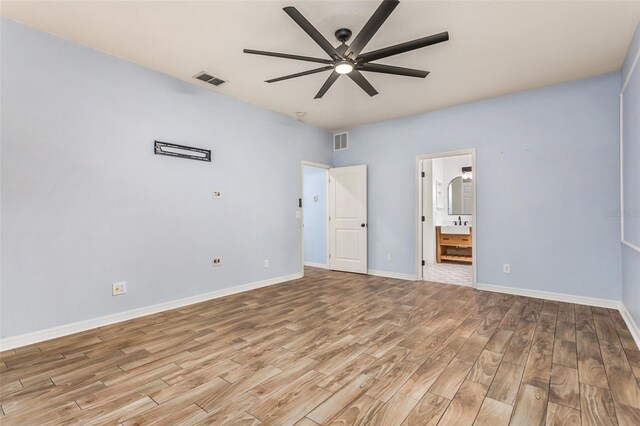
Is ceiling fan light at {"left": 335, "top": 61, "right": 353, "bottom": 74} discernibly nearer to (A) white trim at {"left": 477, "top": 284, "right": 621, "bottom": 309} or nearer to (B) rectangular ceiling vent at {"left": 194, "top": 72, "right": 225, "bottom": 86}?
(B) rectangular ceiling vent at {"left": 194, "top": 72, "right": 225, "bottom": 86}

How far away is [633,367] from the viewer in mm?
2279

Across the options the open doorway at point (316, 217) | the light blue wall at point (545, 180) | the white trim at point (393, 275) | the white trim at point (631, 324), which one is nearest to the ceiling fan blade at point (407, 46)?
the light blue wall at point (545, 180)

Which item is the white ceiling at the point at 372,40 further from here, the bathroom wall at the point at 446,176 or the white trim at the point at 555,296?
the bathroom wall at the point at 446,176

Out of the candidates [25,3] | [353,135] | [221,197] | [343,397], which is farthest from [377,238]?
[25,3]

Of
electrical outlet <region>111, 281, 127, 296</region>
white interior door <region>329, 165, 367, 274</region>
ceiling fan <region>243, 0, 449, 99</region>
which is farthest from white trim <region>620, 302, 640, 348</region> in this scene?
electrical outlet <region>111, 281, 127, 296</region>

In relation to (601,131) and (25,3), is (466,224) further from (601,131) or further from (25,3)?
(25,3)

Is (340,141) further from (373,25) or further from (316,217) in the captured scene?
(373,25)

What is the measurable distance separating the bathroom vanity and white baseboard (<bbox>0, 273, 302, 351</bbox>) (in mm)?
4596

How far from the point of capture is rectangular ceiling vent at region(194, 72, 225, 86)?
376 cm

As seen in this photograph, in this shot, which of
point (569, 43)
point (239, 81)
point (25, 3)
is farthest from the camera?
point (239, 81)

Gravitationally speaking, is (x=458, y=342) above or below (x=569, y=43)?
below

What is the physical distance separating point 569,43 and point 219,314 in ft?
15.6

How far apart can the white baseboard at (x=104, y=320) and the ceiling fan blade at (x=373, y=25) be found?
11.2 ft

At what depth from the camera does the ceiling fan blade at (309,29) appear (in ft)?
6.88
